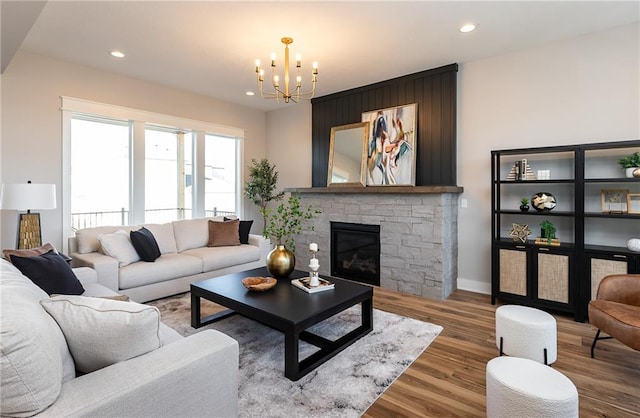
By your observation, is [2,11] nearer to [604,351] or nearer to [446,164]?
[446,164]

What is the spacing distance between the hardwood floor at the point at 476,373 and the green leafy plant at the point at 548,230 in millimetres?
817

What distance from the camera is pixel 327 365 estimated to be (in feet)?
7.88

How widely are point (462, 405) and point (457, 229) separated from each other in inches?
104

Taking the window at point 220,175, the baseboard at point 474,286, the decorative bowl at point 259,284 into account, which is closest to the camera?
the decorative bowl at point 259,284

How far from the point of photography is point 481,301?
382 centimetres

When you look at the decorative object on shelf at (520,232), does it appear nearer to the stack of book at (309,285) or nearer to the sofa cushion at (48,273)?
the stack of book at (309,285)

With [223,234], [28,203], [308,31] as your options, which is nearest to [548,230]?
[308,31]

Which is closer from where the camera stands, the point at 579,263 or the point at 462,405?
the point at 462,405

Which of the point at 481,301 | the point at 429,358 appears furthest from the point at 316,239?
the point at 429,358

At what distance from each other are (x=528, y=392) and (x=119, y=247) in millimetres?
3870

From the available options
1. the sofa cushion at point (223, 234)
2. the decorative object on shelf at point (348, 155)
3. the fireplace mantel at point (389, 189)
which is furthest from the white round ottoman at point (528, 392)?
the sofa cushion at point (223, 234)

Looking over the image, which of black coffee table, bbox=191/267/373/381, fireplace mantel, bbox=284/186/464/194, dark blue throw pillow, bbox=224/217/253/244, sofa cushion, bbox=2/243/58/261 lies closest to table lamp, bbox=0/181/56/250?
sofa cushion, bbox=2/243/58/261

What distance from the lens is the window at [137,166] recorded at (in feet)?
14.0

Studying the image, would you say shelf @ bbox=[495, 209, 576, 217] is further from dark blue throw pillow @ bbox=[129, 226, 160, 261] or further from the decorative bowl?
dark blue throw pillow @ bbox=[129, 226, 160, 261]
